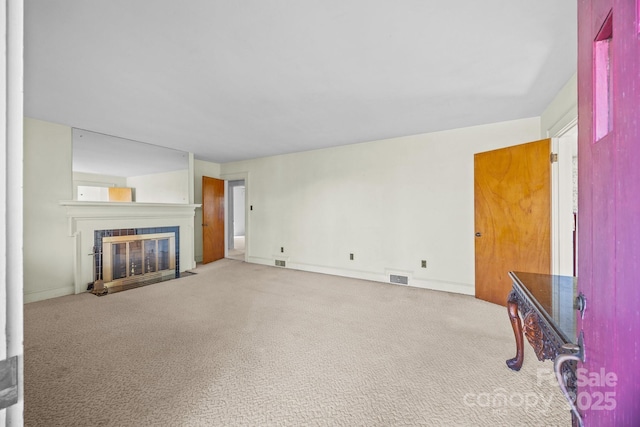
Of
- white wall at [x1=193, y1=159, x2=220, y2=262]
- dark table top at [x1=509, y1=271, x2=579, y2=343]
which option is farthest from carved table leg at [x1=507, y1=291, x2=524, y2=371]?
white wall at [x1=193, y1=159, x2=220, y2=262]

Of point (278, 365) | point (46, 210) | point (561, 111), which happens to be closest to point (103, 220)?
point (46, 210)

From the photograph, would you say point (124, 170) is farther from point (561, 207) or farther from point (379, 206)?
point (561, 207)

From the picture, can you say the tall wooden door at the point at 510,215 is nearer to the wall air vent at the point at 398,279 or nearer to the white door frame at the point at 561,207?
the white door frame at the point at 561,207

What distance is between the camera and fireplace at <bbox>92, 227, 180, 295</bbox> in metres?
3.79

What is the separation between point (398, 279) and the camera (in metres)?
4.00

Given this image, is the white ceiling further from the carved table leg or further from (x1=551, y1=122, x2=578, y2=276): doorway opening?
the carved table leg

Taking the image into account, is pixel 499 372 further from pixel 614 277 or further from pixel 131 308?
pixel 131 308

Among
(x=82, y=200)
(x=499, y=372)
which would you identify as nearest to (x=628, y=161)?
(x=499, y=372)

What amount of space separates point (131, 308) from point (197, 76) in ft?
8.58

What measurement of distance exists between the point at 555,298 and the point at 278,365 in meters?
1.71

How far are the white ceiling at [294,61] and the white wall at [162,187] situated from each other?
A: 1.01 metres

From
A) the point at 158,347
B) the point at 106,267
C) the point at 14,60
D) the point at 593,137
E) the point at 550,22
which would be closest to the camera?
the point at 14,60

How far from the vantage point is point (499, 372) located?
1.81m

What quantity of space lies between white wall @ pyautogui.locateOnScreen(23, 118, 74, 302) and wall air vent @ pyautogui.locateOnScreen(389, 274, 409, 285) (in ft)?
14.7
